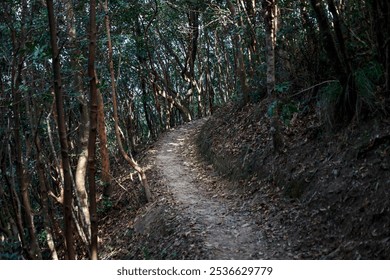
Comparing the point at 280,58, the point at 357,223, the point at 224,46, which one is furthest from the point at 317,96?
the point at 224,46

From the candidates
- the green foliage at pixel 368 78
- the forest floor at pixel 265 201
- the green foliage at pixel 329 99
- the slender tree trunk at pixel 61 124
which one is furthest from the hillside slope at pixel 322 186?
the slender tree trunk at pixel 61 124

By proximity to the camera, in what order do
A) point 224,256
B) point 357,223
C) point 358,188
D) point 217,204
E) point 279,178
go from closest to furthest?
point 357,223 < point 358,188 < point 224,256 < point 279,178 < point 217,204

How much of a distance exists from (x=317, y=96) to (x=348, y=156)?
2.14 meters

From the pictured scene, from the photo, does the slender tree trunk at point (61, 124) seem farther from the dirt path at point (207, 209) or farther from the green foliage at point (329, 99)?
the green foliage at point (329, 99)

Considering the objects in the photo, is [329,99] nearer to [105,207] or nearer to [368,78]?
[368,78]

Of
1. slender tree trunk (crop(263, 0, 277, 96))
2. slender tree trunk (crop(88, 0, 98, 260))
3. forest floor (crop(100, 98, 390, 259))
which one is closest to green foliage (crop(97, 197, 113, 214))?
forest floor (crop(100, 98, 390, 259))

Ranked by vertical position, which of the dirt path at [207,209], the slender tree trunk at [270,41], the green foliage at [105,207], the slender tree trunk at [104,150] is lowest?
the green foliage at [105,207]

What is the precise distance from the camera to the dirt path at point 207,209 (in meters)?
6.60

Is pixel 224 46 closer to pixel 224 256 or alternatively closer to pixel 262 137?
pixel 262 137

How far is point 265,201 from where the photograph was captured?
314 inches

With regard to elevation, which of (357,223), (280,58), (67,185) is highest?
(280,58)

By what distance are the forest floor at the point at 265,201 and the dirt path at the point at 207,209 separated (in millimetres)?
24
